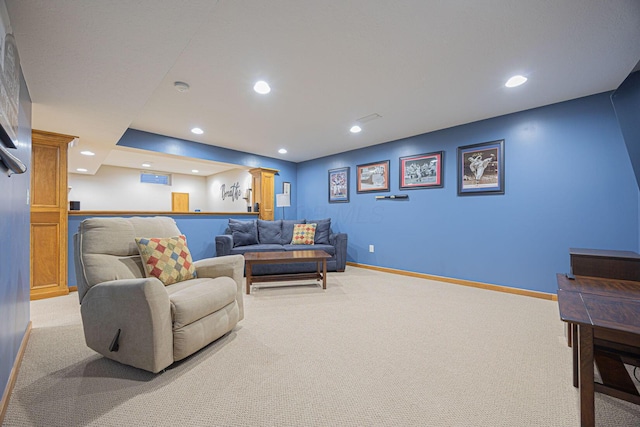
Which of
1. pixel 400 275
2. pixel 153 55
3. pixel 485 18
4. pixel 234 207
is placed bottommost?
pixel 400 275

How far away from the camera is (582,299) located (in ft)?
4.54

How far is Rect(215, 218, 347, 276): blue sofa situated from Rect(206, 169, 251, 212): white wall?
2267 millimetres

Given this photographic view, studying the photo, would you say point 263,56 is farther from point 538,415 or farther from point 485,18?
point 538,415

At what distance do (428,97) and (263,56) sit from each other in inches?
70.8

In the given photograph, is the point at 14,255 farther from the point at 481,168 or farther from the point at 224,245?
the point at 481,168

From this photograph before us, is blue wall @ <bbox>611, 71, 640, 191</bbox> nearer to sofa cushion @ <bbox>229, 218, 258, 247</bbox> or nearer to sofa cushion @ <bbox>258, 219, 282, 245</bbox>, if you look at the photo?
sofa cushion @ <bbox>258, 219, 282, 245</bbox>

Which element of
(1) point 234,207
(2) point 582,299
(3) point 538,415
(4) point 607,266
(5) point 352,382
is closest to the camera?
(3) point 538,415

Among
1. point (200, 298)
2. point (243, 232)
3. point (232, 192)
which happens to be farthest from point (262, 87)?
point (232, 192)

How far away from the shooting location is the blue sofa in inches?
158

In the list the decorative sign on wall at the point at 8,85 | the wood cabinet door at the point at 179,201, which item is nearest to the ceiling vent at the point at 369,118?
the decorative sign on wall at the point at 8,85

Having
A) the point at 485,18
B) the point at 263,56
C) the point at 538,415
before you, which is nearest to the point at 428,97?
the point at 485,18

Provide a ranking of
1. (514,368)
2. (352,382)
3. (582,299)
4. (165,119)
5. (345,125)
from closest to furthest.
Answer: (582,299)
(352,382)
(514,368)
(165,119)
(345,125)

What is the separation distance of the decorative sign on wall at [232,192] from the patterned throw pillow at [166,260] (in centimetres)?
547

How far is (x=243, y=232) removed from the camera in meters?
4.58
